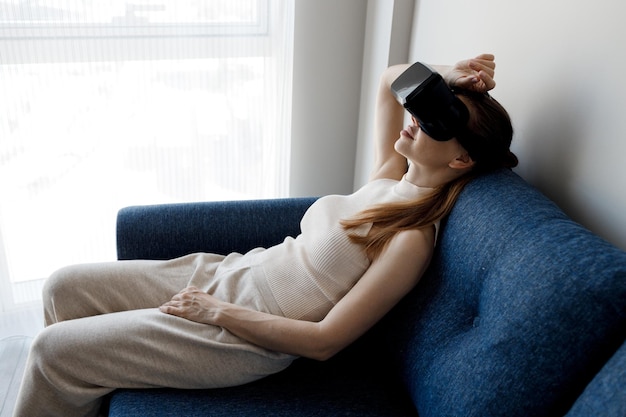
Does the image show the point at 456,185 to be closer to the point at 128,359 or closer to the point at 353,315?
the point at 353,315

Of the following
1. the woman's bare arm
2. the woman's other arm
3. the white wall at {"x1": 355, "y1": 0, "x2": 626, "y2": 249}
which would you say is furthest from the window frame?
the woman's other arm

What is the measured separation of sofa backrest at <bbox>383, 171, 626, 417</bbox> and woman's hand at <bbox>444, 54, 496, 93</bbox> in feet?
0.68

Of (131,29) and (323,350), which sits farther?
(131,29)

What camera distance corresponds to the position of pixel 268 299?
4.78ft

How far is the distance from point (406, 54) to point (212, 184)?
880 millimetres

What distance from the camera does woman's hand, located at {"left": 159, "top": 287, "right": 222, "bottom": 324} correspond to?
4.56 feet

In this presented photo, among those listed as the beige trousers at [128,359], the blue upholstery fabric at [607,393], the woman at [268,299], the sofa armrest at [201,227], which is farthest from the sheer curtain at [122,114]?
the blue upholstery fabric at [607,393]

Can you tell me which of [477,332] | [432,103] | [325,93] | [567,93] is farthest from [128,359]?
[325,93]

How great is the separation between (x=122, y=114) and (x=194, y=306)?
1.01 m

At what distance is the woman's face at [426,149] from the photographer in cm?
136

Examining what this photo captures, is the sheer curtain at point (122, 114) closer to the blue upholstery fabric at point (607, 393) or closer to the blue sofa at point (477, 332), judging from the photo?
the blue sofa at point (477, 332)

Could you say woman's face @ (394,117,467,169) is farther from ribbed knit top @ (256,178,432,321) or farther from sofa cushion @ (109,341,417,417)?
sofa cushion @ (109,341,417,417)

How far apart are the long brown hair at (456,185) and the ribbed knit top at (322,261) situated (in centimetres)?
3

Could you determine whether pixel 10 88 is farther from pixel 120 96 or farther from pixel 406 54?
pixel 406 54
